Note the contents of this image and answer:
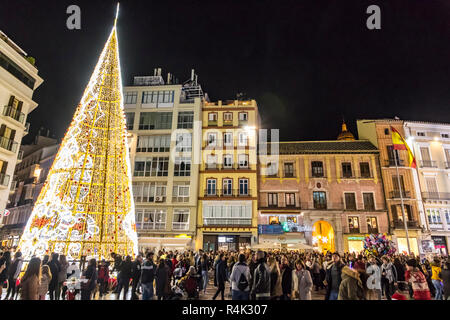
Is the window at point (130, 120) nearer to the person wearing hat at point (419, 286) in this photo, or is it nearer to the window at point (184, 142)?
the window at point (184, 142)

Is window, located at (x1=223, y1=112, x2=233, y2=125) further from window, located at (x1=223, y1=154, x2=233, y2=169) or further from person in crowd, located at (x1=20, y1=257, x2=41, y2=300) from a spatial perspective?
person in crowd, located at (x1=20, y1=257, x2=41, y2=300)

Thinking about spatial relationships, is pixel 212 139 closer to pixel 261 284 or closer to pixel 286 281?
pixel 286 281

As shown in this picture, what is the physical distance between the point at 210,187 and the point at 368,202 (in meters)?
15.9

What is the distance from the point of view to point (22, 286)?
561 centimetres

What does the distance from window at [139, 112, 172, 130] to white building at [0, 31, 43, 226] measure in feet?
36.2

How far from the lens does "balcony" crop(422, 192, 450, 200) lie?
2722cm

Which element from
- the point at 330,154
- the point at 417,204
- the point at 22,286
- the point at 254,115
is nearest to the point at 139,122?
the point at 254,115

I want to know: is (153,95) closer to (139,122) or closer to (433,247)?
(139,122)


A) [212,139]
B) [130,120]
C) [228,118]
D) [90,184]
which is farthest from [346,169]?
[90,184]

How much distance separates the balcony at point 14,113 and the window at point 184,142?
14.0m

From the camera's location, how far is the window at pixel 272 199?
28.9 m

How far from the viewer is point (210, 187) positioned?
29.9m

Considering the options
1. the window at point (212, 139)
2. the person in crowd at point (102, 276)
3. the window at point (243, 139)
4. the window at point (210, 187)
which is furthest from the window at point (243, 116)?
the person in crowd at point (102, 276)
